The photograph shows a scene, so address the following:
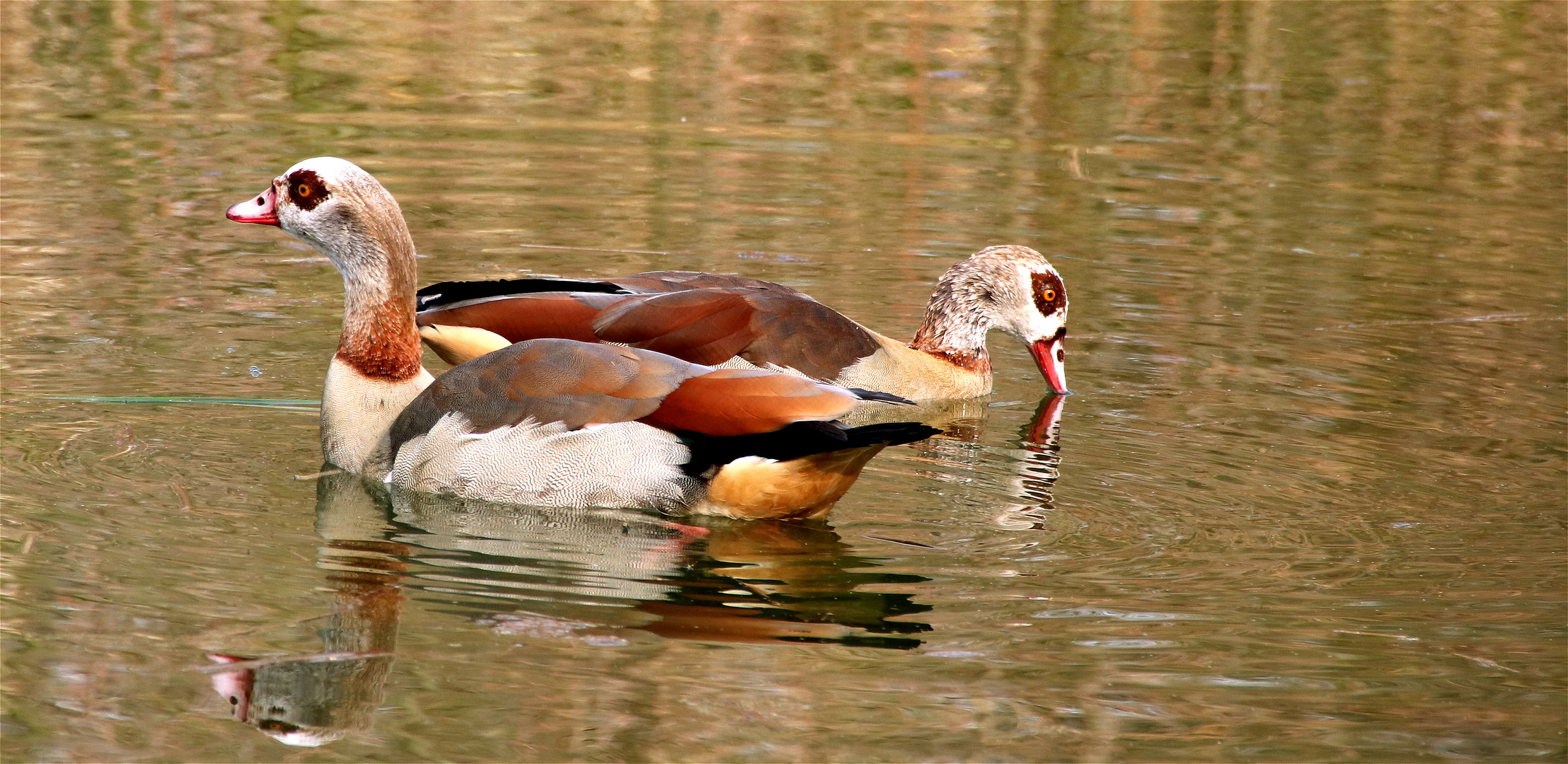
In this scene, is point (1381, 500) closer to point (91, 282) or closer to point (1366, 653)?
point (1366, 653)

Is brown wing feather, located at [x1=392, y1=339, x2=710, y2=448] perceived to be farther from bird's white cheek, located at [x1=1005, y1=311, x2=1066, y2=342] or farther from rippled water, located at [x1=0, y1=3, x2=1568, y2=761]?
bird's white cheek, located at [x1=1005, y1=311, x2=1066, y2=342]

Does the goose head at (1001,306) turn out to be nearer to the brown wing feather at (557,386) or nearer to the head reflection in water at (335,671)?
the brown wing feather at (557,386)

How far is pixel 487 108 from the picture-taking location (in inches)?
646

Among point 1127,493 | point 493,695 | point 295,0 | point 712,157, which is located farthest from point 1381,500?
point 295,0

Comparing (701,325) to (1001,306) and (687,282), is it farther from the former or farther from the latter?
(1001,306)

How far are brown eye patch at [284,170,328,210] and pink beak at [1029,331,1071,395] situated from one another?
13.6 ft

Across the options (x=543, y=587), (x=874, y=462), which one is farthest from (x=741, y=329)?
(x=543, y=587)

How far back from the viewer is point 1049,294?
10.1 meters

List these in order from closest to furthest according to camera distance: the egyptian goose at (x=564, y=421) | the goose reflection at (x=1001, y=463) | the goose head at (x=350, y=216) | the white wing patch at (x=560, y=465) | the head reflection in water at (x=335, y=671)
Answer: the head reflection in water at (x=335, y=671)
the egyptian goose at (x=564, y=421)
the white wing patch at (x=560, y=465)
the goose reflection at (x=1001, y=463)
the goose head at (x=350, y=216)

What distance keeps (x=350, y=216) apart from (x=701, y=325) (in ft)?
6.59

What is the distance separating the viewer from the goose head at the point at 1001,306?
10.1 meters

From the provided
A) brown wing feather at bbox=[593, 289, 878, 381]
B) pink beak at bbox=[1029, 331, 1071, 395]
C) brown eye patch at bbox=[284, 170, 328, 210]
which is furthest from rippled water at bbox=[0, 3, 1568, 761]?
brown eye patch at bbox=[284, 170, 328, 210]

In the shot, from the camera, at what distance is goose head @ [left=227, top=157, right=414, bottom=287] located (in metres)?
7.60

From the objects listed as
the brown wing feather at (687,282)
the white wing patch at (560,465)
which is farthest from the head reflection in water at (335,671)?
the brown wing feather at (687,282)
